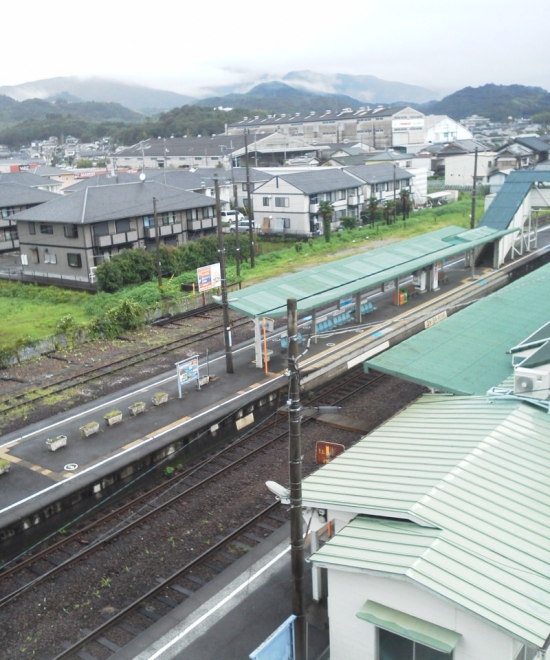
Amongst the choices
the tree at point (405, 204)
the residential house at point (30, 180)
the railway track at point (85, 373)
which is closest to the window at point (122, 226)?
the railway track at point (85, 373)

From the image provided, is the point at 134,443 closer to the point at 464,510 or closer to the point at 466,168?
the point at 464,510

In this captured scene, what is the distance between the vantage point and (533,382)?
11000 millimetres

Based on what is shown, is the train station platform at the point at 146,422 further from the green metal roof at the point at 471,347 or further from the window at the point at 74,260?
the window at the point at 74,260

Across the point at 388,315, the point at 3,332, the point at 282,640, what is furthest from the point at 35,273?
the point at 282,640

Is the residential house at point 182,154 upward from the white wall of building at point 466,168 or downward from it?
upward

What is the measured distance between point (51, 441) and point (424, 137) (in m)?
94.1

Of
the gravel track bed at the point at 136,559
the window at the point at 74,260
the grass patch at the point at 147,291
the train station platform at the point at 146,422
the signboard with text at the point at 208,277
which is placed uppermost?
the signboard with text at the point at 208,277

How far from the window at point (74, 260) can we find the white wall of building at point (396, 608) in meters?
29.2

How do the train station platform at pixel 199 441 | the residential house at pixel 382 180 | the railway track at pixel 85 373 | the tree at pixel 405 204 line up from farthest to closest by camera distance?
1. the residential house at pixel 382 180
2. the tree at pixel 405 204
3. the railway track at pixel 85 373
4. the train station platform at pixel 199 441

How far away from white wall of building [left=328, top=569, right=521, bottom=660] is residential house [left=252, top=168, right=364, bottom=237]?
38.9 m

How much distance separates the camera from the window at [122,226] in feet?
115

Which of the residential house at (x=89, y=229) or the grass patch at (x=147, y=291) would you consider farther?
the residential house at (x=89, y=229)

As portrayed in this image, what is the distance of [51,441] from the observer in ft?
47.5

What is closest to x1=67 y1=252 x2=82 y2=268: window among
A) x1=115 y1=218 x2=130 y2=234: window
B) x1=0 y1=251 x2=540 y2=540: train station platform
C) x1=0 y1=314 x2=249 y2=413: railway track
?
x1=115 y1=218 x2=130 y2=234: window
